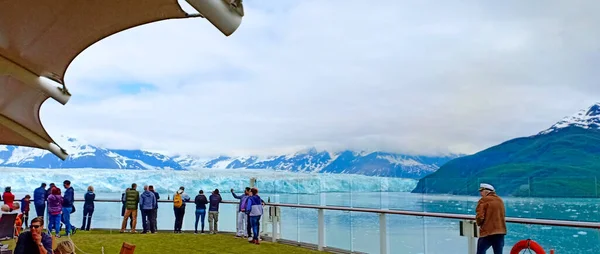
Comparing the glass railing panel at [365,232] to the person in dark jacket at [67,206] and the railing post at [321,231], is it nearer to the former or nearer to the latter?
the railing post at [321,231]

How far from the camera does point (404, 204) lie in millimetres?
10680

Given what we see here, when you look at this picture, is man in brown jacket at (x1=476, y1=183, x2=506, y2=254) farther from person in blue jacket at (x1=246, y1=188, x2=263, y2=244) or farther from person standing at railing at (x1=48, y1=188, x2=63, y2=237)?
person standing at railing at (x1=48, y1=188, x2=63, y2=237)

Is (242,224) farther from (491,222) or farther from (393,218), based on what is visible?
(491,222)

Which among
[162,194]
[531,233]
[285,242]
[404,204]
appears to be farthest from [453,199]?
[162,194]

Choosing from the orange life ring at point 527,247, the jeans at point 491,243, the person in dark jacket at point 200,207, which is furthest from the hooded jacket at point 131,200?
the orange life ring at point 527,247

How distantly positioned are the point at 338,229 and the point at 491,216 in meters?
5.07

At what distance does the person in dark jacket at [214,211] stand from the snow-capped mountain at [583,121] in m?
92.2

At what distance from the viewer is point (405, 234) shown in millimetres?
10414

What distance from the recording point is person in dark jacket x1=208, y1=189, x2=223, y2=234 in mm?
17578

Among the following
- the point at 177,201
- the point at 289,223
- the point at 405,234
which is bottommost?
the point at 289,223

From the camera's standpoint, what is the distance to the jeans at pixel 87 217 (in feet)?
58.5

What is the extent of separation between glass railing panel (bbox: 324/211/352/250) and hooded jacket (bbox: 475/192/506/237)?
435cm

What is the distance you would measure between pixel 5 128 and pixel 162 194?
1233 centimetres

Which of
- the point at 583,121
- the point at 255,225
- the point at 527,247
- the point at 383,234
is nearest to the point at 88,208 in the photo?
the point at 255,225
